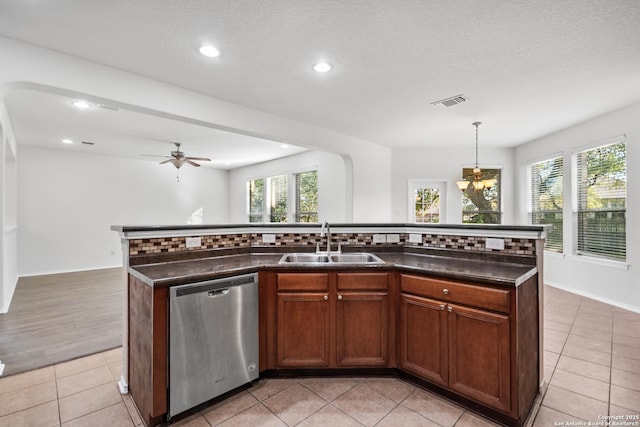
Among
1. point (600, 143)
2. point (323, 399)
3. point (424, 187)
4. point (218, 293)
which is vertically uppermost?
point (600, 143)

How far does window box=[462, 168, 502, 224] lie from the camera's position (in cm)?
602

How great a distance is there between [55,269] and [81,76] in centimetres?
555

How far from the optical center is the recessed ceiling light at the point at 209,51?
235cm

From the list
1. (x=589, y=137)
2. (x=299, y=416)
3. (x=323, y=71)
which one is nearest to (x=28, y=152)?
(x=323, y=71)

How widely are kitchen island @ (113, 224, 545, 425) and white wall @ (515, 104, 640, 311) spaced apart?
3.02m

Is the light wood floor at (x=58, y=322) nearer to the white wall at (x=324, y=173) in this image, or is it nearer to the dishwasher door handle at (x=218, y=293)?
the dishwasher door handle at (x=218, y=293)

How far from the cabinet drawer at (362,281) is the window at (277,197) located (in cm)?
521

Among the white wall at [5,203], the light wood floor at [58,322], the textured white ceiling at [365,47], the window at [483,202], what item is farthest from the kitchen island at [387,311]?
the window at [483,202]

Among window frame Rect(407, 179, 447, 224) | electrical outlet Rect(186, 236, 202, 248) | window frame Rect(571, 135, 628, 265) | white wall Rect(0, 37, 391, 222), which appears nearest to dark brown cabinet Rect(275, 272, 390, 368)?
electrical outlet Rect(186, 236, 202, 248)

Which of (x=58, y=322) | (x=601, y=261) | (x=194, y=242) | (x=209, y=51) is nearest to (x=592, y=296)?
(x=601, y=261)

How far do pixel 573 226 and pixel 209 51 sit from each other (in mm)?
5638

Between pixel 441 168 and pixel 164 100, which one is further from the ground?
pixel 164 100

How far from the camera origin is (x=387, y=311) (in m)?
2.23

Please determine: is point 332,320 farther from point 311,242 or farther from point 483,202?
point 483,202
